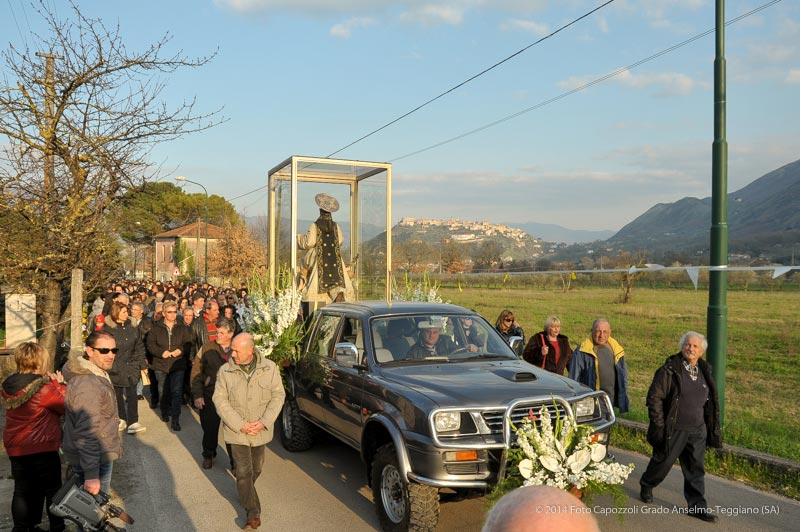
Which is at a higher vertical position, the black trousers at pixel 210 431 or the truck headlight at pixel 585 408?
the truck headlight at pixel 585 408

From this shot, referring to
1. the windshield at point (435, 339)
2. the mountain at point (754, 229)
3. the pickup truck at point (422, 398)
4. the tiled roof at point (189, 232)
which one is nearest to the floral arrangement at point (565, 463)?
the pickup truck at point (422, 398)

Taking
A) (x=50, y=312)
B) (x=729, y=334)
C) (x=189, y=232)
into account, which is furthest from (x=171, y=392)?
(x=189, y=232)

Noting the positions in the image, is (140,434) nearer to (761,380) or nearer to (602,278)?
(761,380)

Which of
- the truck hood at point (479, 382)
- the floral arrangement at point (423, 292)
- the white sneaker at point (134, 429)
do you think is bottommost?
the white sneaker at point (134, 429)

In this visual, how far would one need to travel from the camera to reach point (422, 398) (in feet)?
17.1

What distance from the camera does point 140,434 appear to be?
365 inches

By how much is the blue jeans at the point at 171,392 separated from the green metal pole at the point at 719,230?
7118 mm

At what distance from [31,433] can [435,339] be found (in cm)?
354

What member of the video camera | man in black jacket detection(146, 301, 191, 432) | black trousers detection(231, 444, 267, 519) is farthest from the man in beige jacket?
man in black jacket detection(146, 301, 191, 432)

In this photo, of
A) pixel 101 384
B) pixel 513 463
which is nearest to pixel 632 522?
pixel 513 463

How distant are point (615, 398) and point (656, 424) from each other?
164 centimetres

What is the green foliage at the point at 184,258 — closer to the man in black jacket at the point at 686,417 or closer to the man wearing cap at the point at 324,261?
the man wearing cap at the point at 324,261

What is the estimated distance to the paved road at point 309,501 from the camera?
567 cm

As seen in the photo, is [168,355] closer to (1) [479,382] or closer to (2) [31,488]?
(2) [31,488]
